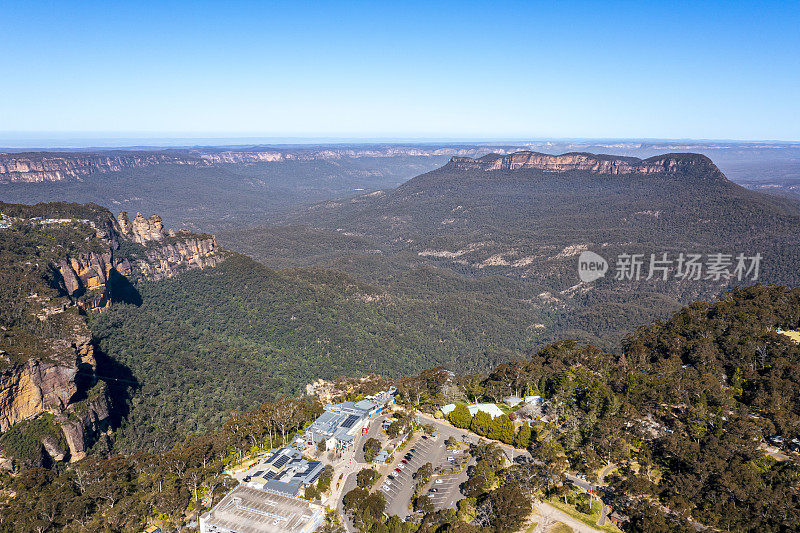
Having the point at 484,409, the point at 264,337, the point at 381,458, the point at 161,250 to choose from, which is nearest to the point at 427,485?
the point at 381,458

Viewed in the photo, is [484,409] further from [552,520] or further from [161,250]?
[161,250]

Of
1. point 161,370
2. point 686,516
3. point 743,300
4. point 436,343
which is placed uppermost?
point 743,300

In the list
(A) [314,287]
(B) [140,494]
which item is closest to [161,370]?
(B) [140,494]

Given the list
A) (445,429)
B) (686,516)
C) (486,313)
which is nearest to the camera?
(686,516)

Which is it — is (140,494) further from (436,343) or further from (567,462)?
(436,343)

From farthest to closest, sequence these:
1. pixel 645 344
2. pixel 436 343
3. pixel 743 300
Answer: pixel 436 343
pixel 743 300
pixel 645 344

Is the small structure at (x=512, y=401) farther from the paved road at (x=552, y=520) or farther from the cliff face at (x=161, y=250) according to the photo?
the cliff face at (x=161, y=250)

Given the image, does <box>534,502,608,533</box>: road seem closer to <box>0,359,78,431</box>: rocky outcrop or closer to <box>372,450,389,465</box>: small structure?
<box>372,450,389,465</box>: small structure
